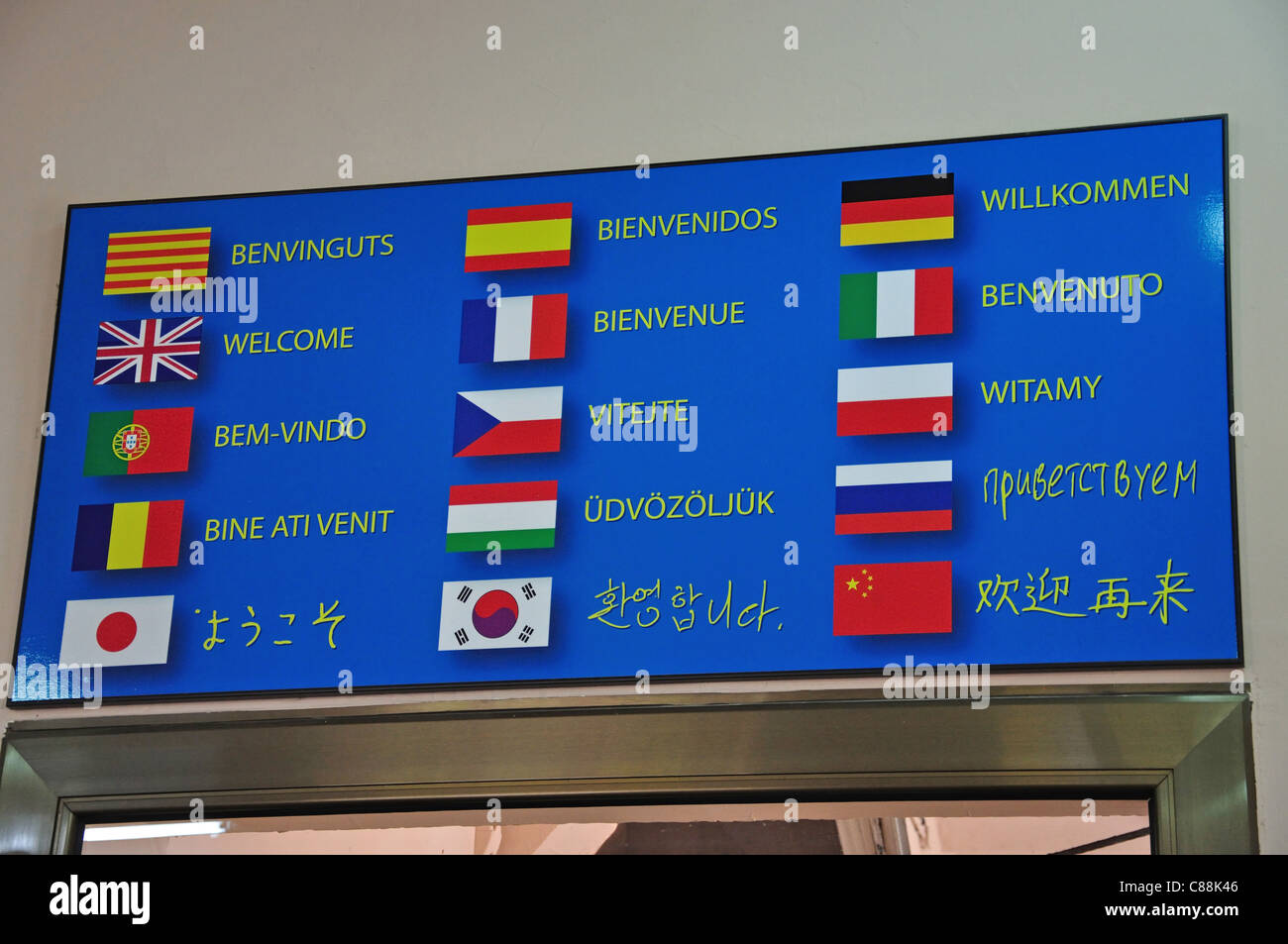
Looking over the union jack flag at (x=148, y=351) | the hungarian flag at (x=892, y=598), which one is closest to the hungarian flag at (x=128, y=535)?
the union jack flag at (x=148, y=351)

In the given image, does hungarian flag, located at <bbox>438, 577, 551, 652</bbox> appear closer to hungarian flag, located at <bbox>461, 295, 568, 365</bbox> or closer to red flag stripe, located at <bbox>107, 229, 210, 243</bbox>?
hungarian flag, located at <bbox>461, 295, 568, 365</bbox>

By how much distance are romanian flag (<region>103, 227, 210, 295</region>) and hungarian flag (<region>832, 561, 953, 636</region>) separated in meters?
1.26

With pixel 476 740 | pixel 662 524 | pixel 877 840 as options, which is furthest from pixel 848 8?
pixel 877 840

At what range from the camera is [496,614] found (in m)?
2.58

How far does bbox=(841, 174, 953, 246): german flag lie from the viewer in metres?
2.69

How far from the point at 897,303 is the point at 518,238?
66 centimetres

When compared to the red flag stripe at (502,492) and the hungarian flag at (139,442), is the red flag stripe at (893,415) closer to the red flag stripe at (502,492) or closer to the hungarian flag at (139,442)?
the red flag stripe at (502,492)

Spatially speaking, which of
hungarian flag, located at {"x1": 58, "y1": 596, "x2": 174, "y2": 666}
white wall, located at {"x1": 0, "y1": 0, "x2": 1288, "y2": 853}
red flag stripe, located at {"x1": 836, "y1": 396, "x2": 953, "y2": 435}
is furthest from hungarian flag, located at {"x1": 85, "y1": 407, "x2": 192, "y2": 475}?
red flag stripe, located at {"x1": 836, "y1": 396, "x2": 953, "y2": 435}

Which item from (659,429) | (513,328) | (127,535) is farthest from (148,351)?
(659,429)

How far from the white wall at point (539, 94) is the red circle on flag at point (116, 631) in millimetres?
104

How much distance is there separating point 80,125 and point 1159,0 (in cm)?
196

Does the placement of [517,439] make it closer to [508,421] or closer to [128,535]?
[508,421]

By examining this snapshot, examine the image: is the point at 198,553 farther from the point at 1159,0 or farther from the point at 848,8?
the point at 1159,0

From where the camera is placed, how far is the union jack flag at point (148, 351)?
112 inches
